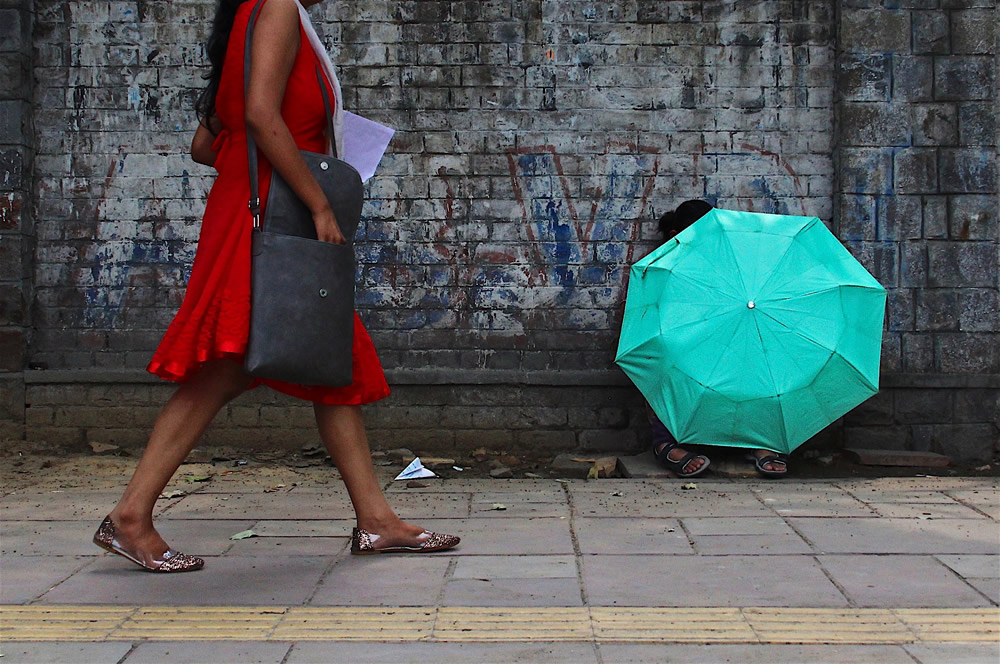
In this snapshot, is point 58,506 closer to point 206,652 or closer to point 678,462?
point 206,652

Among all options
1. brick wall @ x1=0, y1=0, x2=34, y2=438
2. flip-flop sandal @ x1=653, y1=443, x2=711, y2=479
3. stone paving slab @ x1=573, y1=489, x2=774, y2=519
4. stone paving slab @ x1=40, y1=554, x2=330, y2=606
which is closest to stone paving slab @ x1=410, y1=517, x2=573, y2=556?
stone paving slab @ x1=573, y1=489, x2=774, y2=519

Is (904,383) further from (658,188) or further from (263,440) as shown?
(263,440)

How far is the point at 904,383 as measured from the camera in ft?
18.7

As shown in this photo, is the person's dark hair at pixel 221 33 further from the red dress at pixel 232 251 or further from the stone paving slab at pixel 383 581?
the stone paving slab at pixel 383 581

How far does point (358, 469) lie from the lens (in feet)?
11.5

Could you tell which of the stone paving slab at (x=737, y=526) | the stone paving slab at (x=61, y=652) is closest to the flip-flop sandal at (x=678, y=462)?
the stone paving slab at (x=737, y=526)

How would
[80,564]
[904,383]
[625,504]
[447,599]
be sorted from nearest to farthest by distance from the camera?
[447,599] → [80,564] → [625,504] → [904,383]

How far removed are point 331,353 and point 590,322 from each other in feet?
9.59

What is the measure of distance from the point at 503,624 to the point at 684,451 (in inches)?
106

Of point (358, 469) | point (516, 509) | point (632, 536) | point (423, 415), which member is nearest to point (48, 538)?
point (358, 469)

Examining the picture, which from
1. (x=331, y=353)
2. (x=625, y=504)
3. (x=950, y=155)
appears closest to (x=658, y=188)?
(x=950, y=155)

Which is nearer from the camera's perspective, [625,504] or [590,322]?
[625,504]

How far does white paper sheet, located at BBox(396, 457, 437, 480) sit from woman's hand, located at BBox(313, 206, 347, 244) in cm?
232

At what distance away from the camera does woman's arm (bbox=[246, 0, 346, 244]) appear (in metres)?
3.16
